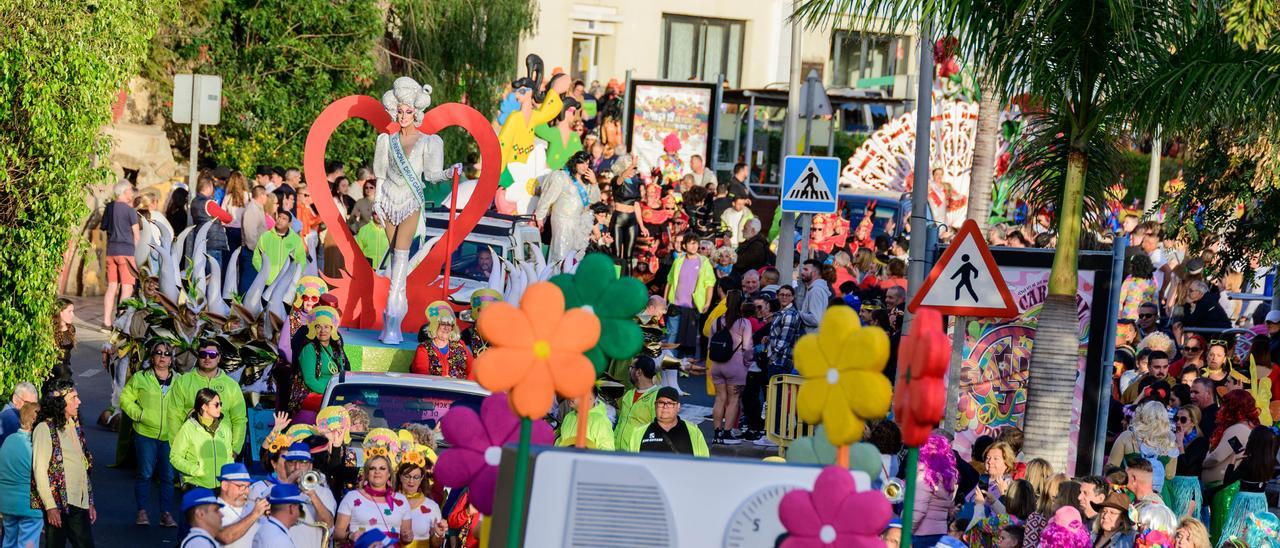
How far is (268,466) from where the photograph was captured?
1046 cm

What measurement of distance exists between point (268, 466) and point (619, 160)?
50.1 feet

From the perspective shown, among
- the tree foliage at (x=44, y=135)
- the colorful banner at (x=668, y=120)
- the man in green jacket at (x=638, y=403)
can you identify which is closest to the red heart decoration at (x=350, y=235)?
the tree foliage at (x=44, y=135)

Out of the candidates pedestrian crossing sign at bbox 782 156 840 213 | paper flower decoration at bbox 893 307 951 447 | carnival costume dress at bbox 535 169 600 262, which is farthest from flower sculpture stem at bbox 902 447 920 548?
carnival costume dress at bbox 535 169 600 262

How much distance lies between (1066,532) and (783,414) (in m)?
5.67

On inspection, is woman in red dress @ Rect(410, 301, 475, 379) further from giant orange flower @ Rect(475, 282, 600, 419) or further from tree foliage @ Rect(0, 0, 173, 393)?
giant orange flower @ Rect(475, 282, 600, 419)

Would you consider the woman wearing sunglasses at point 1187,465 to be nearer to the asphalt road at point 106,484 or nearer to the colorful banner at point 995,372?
the colorful banner at point 995,372

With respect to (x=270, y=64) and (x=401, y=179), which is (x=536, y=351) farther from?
(x=270, y=64)

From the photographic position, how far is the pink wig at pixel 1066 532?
906 centimetres

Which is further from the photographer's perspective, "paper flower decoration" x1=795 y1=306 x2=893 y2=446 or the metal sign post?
the metal sign post

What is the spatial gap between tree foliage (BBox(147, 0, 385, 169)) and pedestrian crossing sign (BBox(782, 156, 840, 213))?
42.1 ft

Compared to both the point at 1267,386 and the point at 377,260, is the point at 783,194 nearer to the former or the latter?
the point at 377,260

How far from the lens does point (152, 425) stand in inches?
480

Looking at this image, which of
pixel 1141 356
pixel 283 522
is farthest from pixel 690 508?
pixel 1141 356

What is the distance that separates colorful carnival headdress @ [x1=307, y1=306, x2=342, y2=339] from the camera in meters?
12.5
